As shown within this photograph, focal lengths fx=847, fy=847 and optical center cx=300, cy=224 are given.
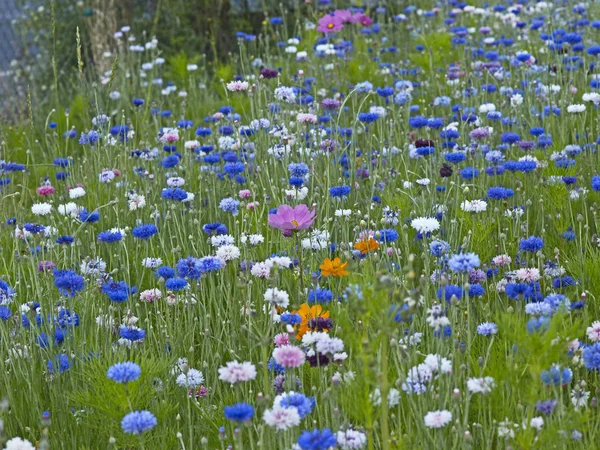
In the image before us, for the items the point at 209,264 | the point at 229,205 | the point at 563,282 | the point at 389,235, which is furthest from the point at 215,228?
the point at 563,282

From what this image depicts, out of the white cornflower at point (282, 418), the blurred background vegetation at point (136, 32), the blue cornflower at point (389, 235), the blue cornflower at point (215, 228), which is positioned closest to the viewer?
the white cornflower at point (282, 418)

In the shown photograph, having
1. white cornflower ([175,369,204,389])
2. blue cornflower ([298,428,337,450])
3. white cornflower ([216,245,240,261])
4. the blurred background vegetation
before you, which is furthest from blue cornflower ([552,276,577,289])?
the blurred background vegetation

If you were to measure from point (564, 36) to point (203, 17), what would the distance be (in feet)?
13.5

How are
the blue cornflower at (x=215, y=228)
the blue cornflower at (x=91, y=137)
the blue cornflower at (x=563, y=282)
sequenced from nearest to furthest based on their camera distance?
the blue cornflower at (x=563, y=282), the blue cornflower at (x=215, y=228), the blue cornflower at (x=91, y=137)

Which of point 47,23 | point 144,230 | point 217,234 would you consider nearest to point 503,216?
point 217,234

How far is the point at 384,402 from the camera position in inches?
72.2

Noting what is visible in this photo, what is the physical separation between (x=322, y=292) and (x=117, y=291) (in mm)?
656

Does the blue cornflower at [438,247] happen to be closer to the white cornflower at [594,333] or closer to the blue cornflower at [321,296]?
the blue cornflower at [321,296]

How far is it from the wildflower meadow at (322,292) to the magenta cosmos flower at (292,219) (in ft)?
0.04

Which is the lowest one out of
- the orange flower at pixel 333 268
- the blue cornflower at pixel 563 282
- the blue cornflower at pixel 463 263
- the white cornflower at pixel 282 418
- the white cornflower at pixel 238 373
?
the blue cornflower at pixel 563 282

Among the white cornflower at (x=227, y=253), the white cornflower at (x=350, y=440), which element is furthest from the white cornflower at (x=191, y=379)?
the white cornflower at (x=350, y=440)

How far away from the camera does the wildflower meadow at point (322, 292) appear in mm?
2010

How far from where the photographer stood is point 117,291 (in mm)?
2672

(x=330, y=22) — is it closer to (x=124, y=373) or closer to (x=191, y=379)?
(x=191, y=379)
